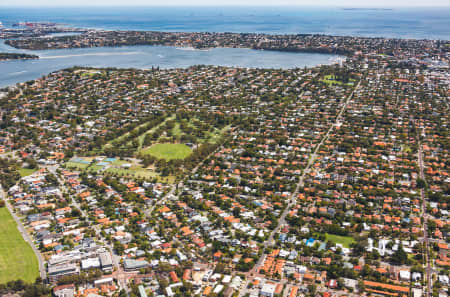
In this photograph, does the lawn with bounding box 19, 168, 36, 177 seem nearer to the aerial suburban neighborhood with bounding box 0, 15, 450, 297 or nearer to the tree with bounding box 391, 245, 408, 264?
the aerial suburban neighborhood with bounding box 0, 15, 450, 297

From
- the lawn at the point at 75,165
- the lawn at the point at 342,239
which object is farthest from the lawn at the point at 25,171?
the lawn at the point at 342,239

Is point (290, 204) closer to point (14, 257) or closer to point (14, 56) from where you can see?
point (14, 257)

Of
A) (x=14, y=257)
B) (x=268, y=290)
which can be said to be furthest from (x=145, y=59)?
(x=268, y=290)

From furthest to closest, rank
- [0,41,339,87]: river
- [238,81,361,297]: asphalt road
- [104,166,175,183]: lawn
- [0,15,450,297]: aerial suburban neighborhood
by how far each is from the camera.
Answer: [0,41,339,87]: river < [104,166,175,183]: lawn < [238,81,361,297]: asphalt road < [0,15,450,297]: aerial suburban neighborhood

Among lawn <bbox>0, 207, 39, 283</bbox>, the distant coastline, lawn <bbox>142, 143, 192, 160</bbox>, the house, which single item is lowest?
lawn <bbox>0, 207, 39, 283</bbox>

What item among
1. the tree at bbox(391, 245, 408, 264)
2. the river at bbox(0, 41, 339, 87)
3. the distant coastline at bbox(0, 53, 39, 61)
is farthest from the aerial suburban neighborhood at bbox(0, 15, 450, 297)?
the distant coastline at bbox(0, 53, 39, 61)

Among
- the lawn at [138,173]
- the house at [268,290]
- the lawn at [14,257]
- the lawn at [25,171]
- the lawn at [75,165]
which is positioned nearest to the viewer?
the house at [268,290]

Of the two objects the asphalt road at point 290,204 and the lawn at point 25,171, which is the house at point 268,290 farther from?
the lawn at point 25,171
